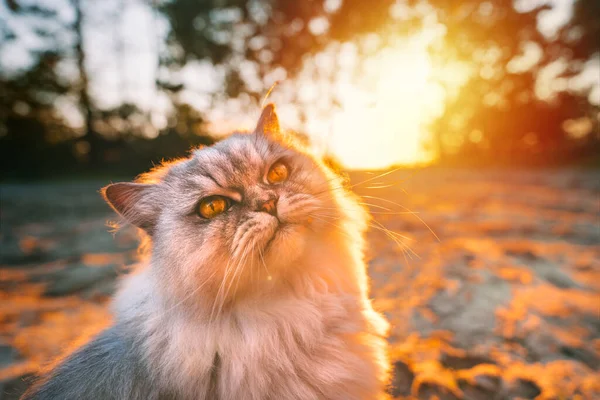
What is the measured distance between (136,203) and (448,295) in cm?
250

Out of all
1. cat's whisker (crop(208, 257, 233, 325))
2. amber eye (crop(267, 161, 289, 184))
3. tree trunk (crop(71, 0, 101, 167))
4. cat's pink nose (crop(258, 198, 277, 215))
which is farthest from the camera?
tree trunk (crop(71, 0, 101, 167))

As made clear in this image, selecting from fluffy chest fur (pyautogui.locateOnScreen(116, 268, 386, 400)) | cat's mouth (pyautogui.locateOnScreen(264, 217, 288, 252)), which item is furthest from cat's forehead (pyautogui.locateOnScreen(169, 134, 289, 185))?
fluffy chest fur (pyautogui.locateOnScreen(116, 268, 386, 400))

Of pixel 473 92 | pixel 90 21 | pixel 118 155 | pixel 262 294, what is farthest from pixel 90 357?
pixel 473 92

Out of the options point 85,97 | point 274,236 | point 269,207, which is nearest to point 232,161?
point 269,207

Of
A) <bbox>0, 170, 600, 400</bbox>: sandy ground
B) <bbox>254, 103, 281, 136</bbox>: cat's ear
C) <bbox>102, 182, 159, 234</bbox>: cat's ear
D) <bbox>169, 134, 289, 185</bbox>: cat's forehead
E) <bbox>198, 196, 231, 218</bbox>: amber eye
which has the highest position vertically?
<bbox>254, 103, 281, 136</bbox>: cat's ear

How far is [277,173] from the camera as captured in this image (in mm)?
1606

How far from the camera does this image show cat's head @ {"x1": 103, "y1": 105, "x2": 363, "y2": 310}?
1.33 metres

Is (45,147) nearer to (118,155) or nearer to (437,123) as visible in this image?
(118,155)

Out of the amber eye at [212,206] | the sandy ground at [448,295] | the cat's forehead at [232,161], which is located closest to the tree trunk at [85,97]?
the sandy ground at [448,295]

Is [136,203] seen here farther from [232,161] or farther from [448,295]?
[448,295]

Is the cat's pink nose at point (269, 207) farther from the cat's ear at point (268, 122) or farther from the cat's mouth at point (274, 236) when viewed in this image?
the cat's ear at point (268, 122)

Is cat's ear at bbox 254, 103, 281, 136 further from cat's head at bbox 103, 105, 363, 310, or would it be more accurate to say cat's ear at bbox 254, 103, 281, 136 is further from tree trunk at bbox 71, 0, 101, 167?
tree trunk at bbox 71, 0, 101, 167

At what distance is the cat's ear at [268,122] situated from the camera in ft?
6.36

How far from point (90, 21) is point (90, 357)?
1648 centimetres
